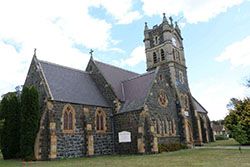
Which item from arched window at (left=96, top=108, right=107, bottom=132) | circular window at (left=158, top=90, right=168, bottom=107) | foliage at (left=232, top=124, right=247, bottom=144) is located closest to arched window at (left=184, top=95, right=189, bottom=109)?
circular window at (left=158, top=90, right=168, bottom=107)

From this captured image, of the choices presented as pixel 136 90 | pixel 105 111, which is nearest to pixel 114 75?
pixel 136 90

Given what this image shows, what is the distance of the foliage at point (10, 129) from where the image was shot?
27.7 meters

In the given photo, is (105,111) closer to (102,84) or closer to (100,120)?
(100,120)

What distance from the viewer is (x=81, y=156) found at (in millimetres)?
28094

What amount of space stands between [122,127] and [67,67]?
32.8 feet

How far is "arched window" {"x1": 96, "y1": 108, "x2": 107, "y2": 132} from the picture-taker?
31.0 m

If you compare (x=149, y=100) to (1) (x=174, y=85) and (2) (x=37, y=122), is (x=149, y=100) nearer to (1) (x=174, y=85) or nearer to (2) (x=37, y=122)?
(1) (x=174, y=85)

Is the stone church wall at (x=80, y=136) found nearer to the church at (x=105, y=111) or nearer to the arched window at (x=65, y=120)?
the church at (x=105, y=111)

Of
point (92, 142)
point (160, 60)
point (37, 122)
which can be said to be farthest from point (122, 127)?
point (160, 60)

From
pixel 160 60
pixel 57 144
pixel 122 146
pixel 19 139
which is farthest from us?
pixel 160 60

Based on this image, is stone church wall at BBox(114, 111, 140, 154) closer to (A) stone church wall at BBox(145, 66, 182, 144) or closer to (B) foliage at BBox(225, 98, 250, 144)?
(A) stone church wall at BBox(145, 66, 182, 144)

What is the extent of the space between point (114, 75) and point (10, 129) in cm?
1504

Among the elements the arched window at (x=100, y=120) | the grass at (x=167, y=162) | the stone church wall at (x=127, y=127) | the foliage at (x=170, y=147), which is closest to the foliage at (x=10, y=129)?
the grass at (x=167, y=162)

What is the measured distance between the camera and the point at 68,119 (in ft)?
92.1
